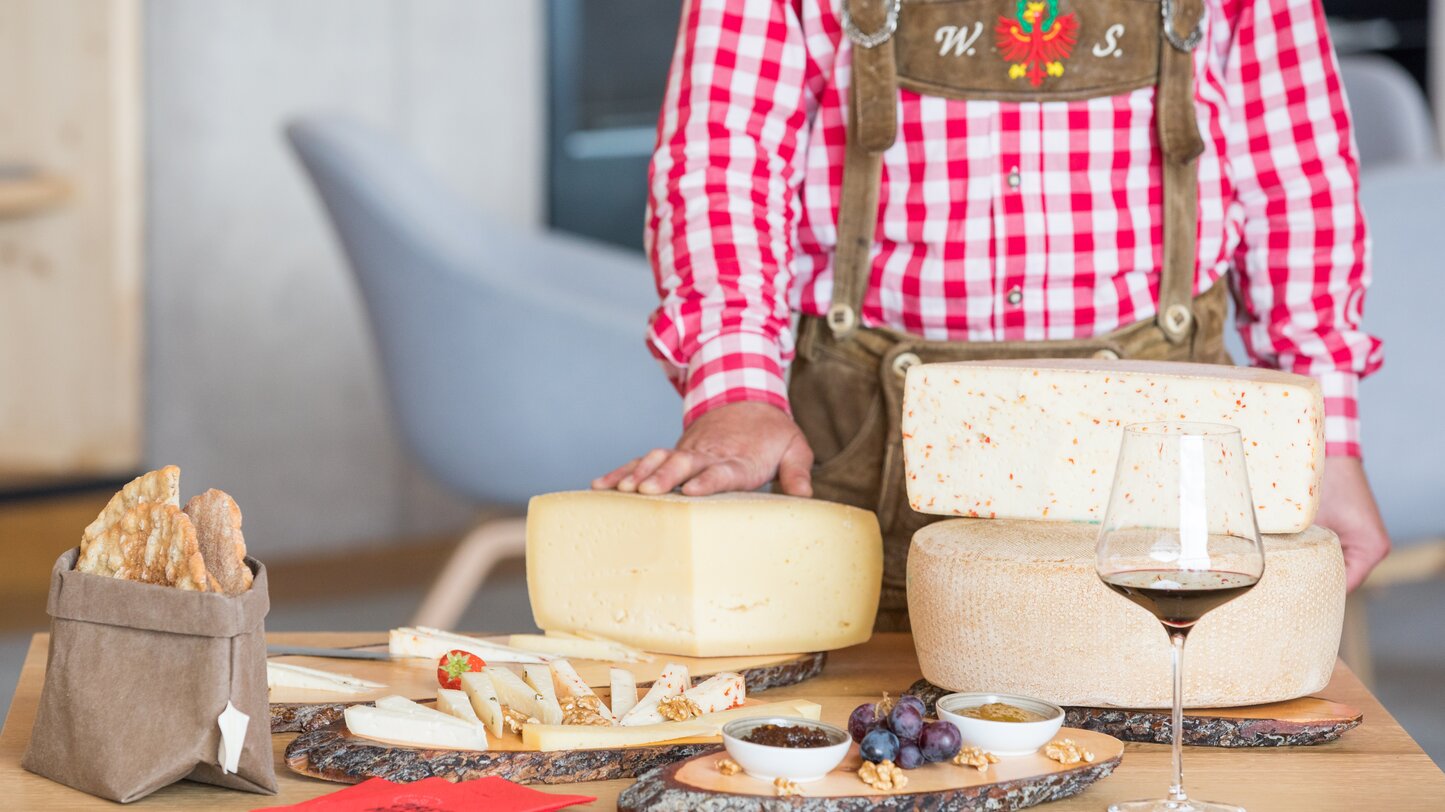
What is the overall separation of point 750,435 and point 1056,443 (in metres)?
0.35

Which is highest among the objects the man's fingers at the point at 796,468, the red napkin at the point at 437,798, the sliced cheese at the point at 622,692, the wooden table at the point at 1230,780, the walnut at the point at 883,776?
the man's fingers at the point at 796,468

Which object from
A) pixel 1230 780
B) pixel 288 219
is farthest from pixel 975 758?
pixel 288 219

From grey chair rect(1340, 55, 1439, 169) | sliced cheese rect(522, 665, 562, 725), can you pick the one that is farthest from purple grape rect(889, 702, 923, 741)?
grey chair rect(1340, 55, 1439, 169)

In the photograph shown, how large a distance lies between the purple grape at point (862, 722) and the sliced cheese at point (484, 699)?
0.20 m

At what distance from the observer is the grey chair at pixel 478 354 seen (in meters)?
2.82

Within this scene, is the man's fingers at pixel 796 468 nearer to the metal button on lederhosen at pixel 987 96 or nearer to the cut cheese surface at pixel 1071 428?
the metal button on lederhosen at pixel 987 96

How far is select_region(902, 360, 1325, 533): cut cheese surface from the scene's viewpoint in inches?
44.6

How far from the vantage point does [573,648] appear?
4.10ft

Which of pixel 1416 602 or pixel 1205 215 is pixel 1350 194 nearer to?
pixel 1205 215

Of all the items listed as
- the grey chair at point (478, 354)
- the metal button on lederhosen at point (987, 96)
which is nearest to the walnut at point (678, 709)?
the metal button on lederhosen at point (987, 96)

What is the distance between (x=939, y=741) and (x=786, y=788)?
0.30ft

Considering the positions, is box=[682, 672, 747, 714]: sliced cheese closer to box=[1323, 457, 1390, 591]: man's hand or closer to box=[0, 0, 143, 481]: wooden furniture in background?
box=[1323, 457, 1390, 591]: man's hand

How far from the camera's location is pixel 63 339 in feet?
12.0

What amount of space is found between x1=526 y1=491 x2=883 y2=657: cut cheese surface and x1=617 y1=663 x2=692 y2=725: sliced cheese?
11cm
